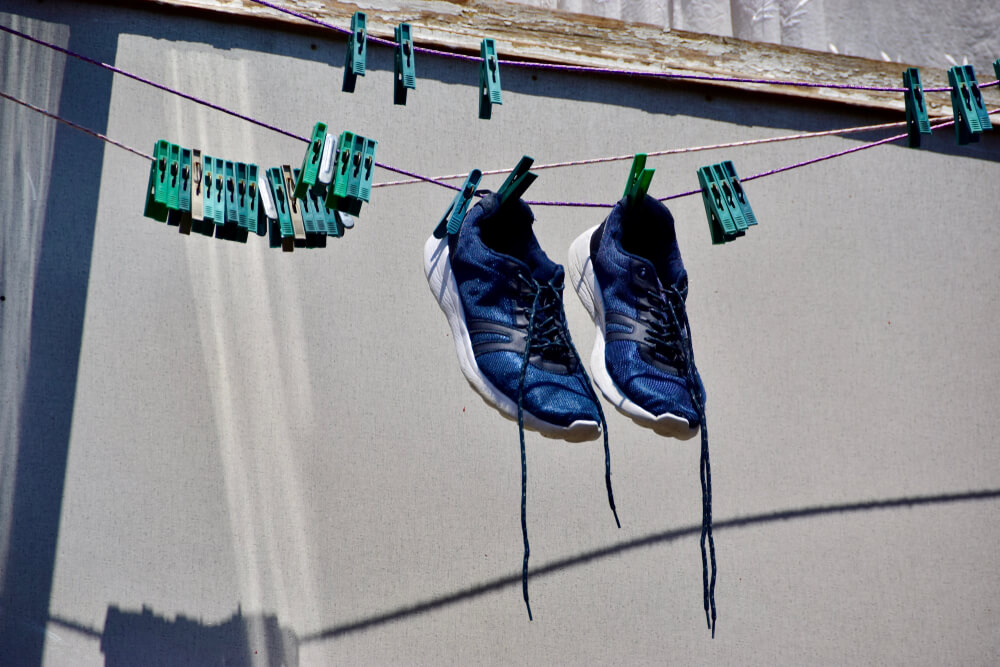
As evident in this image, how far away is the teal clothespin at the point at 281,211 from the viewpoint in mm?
1194

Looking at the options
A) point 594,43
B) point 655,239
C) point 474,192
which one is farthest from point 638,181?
point 594,43

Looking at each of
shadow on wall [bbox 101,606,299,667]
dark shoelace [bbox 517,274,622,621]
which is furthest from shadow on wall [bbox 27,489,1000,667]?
dark shoelace [bbox 517,274,622,621]

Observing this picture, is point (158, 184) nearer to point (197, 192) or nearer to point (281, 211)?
point (197, 192)

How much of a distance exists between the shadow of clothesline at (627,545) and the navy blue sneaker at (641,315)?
2.66 ft

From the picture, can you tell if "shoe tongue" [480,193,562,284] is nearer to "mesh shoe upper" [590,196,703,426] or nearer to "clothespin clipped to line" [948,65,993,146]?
"mesh shoe upper" [590,196,703,426]

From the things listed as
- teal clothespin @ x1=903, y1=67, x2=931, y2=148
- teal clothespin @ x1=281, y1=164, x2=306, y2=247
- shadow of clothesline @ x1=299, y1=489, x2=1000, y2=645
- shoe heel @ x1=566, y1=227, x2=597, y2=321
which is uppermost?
teal clothespin @ x1=903, y1=67, x2=931, y2=148

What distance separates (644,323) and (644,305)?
30 millimetres

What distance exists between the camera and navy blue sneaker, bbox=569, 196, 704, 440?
1.16 meters

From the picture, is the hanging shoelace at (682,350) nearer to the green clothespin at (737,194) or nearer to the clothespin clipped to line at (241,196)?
Answer: the green clothespin at (737,194)

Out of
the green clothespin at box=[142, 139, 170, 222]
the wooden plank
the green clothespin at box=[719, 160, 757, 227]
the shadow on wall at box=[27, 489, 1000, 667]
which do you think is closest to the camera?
the green clothespin at box=[142, 139, 170, 222]

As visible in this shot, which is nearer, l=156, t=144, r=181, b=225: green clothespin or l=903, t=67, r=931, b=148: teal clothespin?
l=156, t=144, r=181, b=225: green clothespin

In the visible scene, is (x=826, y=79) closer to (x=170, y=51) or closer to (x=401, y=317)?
(x=401, y=317)

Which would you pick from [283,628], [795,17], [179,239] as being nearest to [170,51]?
[179,239]

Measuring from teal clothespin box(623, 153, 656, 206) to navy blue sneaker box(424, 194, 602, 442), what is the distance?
16 cm
